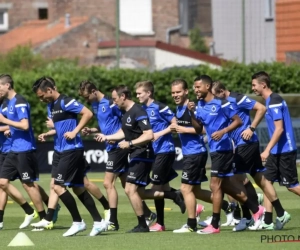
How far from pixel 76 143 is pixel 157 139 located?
1648 millimetres

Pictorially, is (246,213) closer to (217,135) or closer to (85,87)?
(217,135)

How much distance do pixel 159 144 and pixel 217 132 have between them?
1738 millimetres

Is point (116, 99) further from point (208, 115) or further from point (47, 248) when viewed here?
point (47, 248)

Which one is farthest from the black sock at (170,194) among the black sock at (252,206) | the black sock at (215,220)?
the black sock at (215,220)

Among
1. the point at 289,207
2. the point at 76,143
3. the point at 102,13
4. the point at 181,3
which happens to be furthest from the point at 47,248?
the point at 181,3

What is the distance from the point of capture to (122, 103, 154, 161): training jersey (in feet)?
48.1

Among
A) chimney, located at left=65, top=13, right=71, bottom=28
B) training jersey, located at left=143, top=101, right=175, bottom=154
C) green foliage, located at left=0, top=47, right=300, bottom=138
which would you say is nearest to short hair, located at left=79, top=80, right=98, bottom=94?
training jersey, located at left=143, top=101, right=175, bottom=154

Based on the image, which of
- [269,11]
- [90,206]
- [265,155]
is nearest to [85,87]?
[90,206]

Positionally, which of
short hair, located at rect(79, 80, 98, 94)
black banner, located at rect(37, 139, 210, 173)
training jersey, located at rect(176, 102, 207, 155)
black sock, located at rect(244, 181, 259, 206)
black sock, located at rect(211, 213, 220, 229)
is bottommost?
black banner, located at rect(37, 139, 210, 173)

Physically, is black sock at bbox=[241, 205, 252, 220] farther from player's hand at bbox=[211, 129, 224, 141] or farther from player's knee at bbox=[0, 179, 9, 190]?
player's knee at bbox=[0, 179, 9, 190]

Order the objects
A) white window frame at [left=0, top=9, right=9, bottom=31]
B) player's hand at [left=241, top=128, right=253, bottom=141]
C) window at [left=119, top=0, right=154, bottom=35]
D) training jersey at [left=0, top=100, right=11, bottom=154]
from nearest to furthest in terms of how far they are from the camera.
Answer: player's hand at [left=241, top=128, right=253, bottom=141] < training jersey at [left=0, top=100, right=11, bottom=154] < window at [left=119, top=0, right=154, bottom=35] < white window frame at [left=0, top=9, right=9, bottom=31]

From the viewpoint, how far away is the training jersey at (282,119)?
14.7 meters

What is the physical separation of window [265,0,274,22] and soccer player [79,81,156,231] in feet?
96.1

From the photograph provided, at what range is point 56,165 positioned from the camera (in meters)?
15.5
